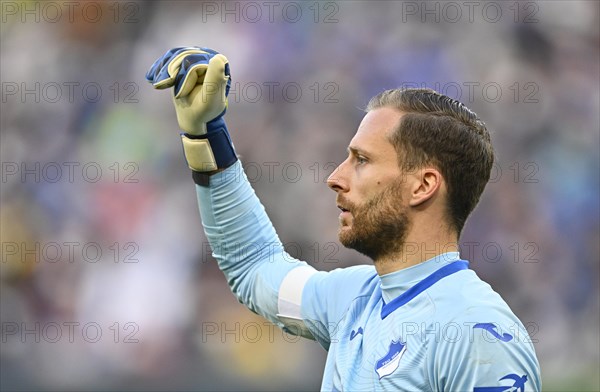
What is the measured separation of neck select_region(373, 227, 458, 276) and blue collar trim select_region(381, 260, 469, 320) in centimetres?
5

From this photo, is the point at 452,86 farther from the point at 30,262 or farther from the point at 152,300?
the point at 30,262

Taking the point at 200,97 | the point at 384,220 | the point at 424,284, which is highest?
the point at 200,97

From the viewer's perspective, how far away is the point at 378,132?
2.28 meters

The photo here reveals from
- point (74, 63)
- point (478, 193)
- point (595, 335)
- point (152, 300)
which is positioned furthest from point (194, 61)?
point (595, 335)

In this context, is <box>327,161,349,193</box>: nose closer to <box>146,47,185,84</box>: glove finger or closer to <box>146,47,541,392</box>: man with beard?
<box>146,47,541,392</box>: man with beard

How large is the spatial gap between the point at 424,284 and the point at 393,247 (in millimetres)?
128

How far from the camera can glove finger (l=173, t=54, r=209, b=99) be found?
229 centimetres

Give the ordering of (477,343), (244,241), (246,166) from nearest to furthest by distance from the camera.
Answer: (477,343)
(244,241)
(246,166)

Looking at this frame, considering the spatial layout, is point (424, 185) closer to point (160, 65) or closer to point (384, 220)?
point (384, 220)

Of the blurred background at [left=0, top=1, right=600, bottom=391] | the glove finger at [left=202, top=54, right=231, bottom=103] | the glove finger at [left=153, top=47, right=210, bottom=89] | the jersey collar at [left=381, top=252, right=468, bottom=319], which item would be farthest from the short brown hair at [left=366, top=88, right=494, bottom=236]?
the blurred background at [left=0, top=1, right=600, bottom=391]

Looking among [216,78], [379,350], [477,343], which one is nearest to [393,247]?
[379,350]

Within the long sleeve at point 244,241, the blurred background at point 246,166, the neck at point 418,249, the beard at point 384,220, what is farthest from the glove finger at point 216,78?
the blurred background at point 246,166

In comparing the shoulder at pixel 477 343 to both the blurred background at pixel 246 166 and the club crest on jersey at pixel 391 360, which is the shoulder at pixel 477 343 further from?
the blurred background at pixel 246 166

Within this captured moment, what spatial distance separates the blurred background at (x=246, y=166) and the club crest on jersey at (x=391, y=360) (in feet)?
10.6
